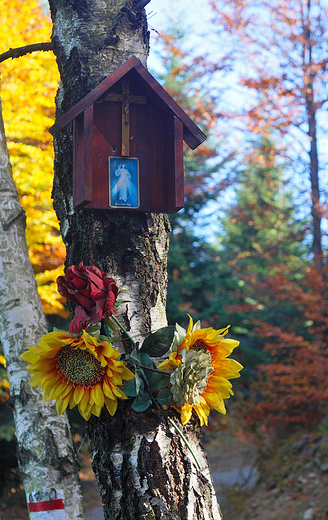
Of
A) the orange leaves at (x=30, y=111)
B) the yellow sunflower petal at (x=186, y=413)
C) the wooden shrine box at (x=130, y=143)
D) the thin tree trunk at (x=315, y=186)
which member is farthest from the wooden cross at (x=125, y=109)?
the thin tree trunk at (x=315, y=186)

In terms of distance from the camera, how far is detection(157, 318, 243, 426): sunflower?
1300 mm

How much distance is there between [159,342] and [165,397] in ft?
0.56

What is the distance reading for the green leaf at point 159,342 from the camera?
1.42m

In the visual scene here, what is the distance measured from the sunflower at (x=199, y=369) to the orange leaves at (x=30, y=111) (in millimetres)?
3662

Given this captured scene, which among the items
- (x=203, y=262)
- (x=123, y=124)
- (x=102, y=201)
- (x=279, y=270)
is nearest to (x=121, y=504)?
(x=102, y=201)

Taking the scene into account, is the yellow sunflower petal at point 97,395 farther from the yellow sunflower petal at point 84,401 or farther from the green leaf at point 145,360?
the green leaf at point 145,360

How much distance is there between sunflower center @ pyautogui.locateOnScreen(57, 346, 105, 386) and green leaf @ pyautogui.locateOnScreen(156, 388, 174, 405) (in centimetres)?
18

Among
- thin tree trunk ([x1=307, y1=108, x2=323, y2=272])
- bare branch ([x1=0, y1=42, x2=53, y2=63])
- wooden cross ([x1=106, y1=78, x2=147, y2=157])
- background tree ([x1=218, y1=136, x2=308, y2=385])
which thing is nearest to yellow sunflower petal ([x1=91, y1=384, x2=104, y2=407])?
wooden cross ([x1=106, y1=78, x2=147, y2=157])

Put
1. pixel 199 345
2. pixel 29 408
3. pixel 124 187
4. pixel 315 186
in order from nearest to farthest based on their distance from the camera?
pixel 199 345
pixel 124 187
pixel 29 408
pixel 315 186

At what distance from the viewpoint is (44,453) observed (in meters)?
1.71

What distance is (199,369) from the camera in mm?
1326

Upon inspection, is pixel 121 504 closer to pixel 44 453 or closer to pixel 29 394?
→ pixel 44 453

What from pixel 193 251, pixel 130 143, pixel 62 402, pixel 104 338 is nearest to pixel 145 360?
pixel 104 338

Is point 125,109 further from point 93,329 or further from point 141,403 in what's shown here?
point 141,403
